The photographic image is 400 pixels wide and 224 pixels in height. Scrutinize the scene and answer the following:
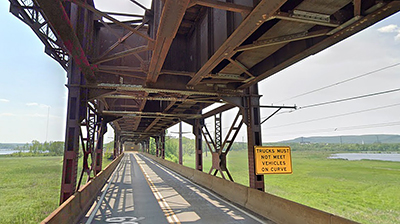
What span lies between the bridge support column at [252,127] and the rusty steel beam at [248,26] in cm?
449

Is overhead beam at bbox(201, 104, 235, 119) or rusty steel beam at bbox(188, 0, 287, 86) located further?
overhead beam at bbox(201, 104, 235, 119)

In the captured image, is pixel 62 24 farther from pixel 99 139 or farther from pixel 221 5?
pixel 99 139

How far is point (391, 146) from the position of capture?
6905 inches

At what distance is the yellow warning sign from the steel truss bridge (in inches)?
20.2

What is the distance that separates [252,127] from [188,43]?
16.9ft

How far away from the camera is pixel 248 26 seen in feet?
18.3

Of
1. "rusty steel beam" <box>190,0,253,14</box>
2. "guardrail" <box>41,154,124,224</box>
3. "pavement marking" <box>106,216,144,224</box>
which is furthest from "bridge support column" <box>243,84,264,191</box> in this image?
"guardrail" <box>41,154,124,224</box>

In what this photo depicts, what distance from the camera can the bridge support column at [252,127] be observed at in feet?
36.7

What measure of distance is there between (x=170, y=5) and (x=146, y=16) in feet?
11.9

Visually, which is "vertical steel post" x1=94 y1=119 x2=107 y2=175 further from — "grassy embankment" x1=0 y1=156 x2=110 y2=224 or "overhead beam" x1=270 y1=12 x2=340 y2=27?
"overhead beam" x1=270 y1=12 x2=340 y2=27


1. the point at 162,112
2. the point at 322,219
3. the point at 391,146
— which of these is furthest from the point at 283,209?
the point at 391,146

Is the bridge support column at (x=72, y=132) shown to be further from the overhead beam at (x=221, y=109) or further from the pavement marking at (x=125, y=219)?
the overhead beam at (x=221, y=109)

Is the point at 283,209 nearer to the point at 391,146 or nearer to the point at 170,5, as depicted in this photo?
the point at 170,5

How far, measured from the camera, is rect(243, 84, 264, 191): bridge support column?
11201 millimetres
